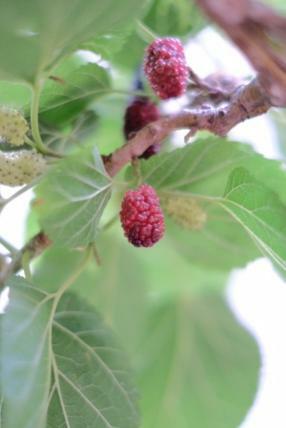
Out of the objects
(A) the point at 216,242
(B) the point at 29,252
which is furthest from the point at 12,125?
(A) the point at 216,242

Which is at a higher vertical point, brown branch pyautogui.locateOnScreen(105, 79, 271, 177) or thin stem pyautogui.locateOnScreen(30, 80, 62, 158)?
thin stem pyautogui.locateOnScreen(30, 80, 62, 158)

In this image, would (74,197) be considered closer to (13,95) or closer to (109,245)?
(13,95)

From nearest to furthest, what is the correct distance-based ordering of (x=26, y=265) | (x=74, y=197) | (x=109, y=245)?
(x=74, y=197) → (x=26, y=265) → (x=109, y=245)

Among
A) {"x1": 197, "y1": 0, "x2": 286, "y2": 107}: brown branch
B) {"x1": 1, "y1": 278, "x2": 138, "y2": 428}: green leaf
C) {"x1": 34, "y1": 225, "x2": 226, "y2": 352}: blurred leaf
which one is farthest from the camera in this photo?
{"x1": 34, "y1": 225, "x2": 226, "y2": 352}: blurred leaf

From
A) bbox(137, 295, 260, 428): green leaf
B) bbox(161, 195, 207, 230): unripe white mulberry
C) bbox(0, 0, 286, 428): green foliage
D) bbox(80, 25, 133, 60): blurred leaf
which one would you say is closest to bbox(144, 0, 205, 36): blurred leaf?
bbox(0, 0, 286, 428): green foliage

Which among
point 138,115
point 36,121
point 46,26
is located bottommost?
point 138,115

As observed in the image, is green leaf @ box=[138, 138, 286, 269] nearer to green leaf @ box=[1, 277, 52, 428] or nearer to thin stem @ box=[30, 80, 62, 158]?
thin stem @ box=[30, 80, 62, 158]

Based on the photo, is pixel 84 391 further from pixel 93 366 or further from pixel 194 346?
pixel 194 346
